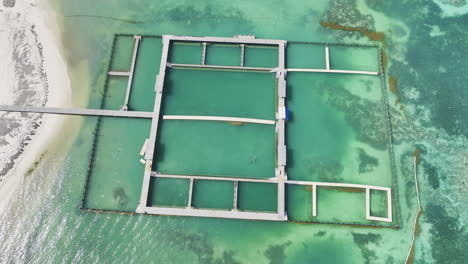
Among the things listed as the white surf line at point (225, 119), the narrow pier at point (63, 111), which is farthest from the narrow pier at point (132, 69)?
the white surf line at point (225, 119)

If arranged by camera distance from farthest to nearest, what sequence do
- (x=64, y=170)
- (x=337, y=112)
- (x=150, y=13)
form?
(x=150, y=13) < (x=337, y=112) < (x=64, y=170)

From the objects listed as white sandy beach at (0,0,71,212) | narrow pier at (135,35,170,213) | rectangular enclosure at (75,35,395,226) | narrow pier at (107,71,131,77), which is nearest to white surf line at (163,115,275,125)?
rectangular enclosure at (75,35,395,226)

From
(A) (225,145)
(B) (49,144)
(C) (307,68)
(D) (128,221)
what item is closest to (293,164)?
(A) (225,145)

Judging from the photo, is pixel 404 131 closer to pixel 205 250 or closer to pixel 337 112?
pixel 337 112

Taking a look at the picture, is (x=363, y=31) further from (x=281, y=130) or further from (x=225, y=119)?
(x=225, y=119)

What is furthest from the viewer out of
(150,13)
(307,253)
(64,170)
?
(150,13)

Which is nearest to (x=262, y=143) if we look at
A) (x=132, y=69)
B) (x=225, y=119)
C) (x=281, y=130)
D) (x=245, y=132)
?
(x=245, y=132)

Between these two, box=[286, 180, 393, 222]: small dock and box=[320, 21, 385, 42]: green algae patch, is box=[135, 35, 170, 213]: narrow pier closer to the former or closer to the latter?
box=[286, 180, 393, 222]: small dock
